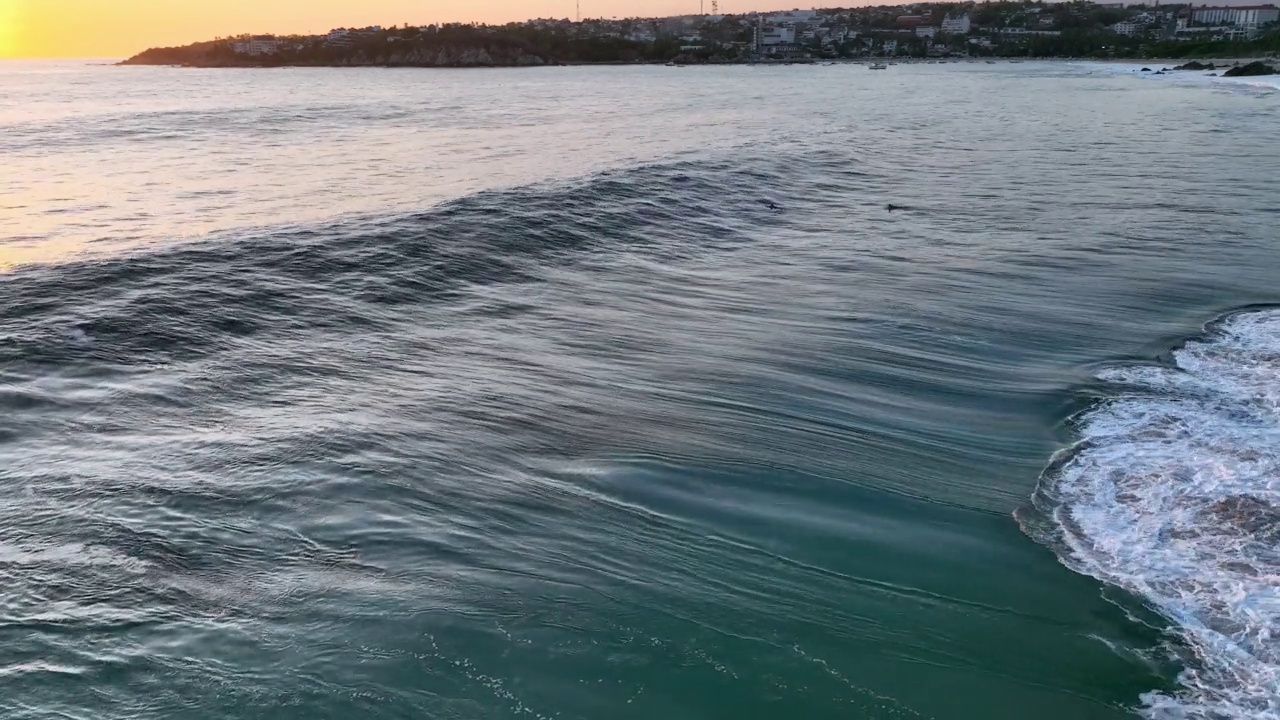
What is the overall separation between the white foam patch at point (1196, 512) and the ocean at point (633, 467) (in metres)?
0.03

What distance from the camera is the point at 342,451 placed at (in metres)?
7.75

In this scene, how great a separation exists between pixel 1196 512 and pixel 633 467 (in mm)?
4098

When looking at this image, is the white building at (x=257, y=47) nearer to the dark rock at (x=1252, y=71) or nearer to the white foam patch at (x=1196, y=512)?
the dark rock at (x=1252, y=71)

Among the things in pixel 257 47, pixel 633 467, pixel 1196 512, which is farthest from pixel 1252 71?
pixel 257 47

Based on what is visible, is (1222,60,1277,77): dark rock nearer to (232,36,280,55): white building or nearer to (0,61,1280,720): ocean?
(0,61,1280,720): ocean

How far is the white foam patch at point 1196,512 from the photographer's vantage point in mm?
4988

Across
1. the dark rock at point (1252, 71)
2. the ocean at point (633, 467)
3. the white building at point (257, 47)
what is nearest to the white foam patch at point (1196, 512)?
the ocean at point (633, 467)

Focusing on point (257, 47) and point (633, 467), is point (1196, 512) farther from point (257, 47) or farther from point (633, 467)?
point (257, 47)

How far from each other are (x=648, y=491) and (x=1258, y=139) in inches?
1351

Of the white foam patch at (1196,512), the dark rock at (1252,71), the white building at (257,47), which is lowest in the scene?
the white foam patch at (1196,512)

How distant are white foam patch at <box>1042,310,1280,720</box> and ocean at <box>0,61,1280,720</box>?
3 cm

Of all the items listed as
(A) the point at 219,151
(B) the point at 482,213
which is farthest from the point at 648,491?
(A) the point at 219,151

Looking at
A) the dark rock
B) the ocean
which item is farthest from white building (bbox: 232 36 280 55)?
the ocean

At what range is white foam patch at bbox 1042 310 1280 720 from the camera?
4.99m
